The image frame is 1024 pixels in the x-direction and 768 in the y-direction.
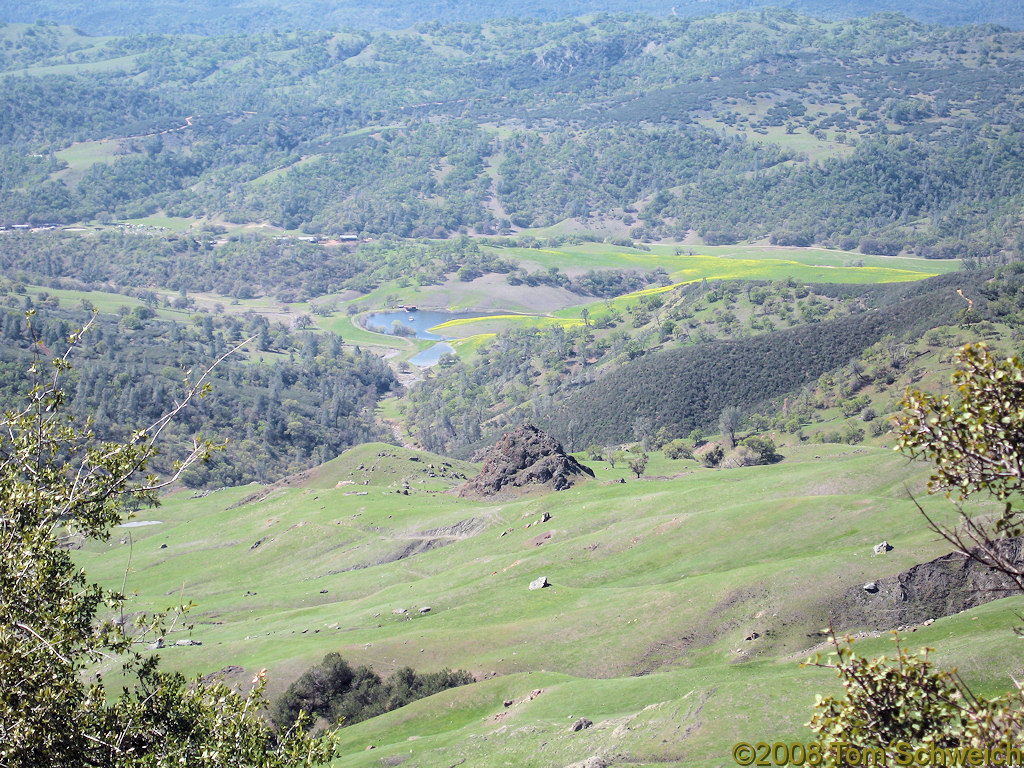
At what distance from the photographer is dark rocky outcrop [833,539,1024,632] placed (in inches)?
1412

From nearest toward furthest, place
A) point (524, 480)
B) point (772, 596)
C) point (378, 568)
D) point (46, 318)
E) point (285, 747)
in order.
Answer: point (285, 747) → point (772, 596) → point (378, 568) → point (524, 480) → point (46, 318)

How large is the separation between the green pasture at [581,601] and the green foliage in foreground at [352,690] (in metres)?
1.19

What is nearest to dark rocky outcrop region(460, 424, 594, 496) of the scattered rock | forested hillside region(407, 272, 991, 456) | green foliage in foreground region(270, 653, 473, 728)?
forested hillside region(407, 272, 991, 456)

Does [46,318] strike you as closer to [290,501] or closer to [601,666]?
[290,501]

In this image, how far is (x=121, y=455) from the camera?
53.3 feet

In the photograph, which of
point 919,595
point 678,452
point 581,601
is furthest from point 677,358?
point 919,595

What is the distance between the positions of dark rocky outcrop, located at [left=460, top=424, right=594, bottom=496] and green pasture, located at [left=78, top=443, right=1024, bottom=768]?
2.05 metres

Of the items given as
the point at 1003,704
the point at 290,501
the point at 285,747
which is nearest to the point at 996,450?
the point at 1003,704

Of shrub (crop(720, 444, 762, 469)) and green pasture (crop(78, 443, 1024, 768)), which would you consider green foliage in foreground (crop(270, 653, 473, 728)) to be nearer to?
green pasture (crop(78, 443, 1024, 768))

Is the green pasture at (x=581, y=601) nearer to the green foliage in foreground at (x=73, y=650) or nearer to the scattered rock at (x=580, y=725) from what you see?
the scattered rock at (x=580, y=725)

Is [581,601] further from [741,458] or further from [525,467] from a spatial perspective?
[741,458]

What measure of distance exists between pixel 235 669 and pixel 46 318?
132 m

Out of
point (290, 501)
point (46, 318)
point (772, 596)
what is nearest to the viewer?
point (772, 596)

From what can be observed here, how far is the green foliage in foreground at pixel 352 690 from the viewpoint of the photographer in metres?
41.6
